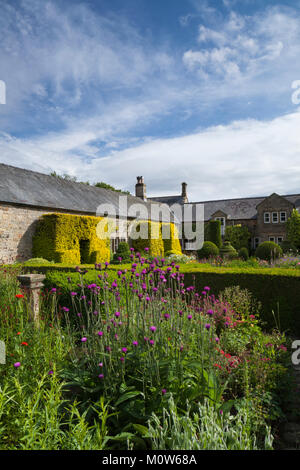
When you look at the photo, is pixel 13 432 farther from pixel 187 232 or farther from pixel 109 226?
pixel 187 232

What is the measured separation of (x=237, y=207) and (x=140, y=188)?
36.0 ft

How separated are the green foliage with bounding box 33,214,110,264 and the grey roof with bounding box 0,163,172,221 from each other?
3.50ft

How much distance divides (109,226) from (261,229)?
17.8 meters

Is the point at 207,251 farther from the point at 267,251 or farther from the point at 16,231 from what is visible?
the point at 16,231

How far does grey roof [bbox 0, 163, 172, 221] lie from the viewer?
16062mm

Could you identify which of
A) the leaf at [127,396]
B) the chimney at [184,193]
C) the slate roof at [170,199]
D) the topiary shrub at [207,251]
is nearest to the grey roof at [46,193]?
the topiary shrub at [207,251]

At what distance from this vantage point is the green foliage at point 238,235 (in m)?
31.8

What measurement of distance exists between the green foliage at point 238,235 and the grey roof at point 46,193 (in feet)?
42.4

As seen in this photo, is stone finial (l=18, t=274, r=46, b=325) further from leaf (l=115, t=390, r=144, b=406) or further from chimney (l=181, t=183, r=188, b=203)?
chimney (l=181, t=183, r=188, b=203)

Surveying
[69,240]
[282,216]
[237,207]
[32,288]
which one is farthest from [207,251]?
[32,288]

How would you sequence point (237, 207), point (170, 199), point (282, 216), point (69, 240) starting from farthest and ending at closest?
point (170, 199) → point (237, 207) → point (282, 216) → point (69, 240)

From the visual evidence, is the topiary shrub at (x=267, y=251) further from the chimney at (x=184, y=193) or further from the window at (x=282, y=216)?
the chimney at (x=184, y=193)

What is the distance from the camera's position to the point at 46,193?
60.3 ft
